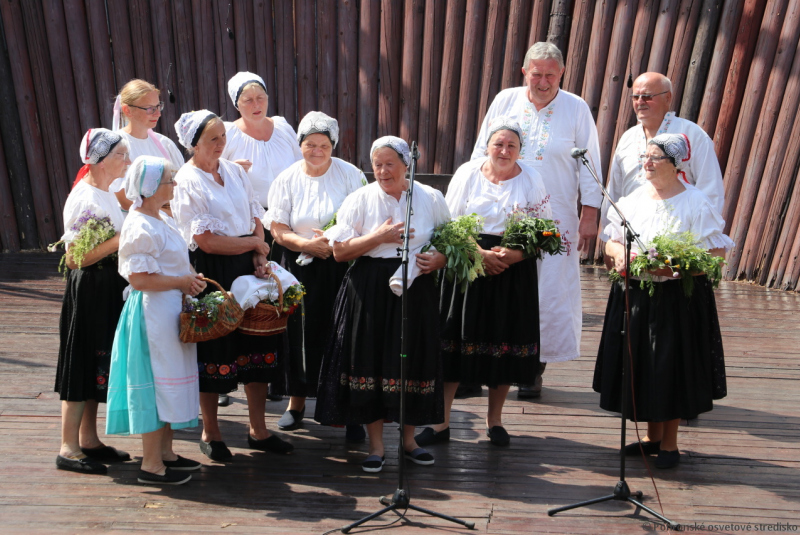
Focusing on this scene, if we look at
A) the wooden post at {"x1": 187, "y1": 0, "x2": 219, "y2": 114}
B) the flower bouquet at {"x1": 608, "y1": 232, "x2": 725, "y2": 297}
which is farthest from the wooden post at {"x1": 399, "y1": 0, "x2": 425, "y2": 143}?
the flower bouquet at {"x1": 608, "y1": 232, "x2": 725, "y2": 297}

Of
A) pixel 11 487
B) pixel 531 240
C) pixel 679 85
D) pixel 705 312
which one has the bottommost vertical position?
pixel 11 487

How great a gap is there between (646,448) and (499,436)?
0.80 meters

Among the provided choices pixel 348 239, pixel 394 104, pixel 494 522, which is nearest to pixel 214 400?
pixel 348 239

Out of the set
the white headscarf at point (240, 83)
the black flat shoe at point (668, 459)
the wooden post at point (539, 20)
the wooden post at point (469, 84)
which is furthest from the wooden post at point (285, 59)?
the black flat shoe at point (668, 459)

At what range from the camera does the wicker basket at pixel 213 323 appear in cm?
409

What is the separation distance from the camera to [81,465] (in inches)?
173

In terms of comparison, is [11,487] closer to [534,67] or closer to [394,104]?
[534,67]

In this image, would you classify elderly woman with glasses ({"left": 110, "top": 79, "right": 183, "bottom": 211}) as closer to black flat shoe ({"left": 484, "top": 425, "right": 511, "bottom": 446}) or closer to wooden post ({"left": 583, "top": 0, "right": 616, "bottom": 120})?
black flat shoe ({"left": 484, "top": 425, "right": 511, "bottom": 446})

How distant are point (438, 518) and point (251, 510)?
34.0 inches

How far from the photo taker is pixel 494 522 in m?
3.92

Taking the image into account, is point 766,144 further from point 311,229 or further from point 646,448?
point 311,229

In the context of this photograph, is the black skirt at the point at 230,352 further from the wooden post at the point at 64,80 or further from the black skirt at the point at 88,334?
the wooden post at the point at 64,80

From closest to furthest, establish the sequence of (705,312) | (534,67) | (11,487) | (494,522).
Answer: (494,522), (11,487), (705,312), (534,67)

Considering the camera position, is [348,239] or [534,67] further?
[534,67]
